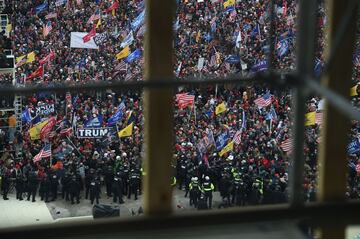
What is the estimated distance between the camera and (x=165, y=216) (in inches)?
103

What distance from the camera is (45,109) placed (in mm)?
21469

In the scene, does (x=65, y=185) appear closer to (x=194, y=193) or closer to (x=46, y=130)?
(x=46, y=130)

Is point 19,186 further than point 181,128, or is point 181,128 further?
point 181,128

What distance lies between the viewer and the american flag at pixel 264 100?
71.4 ft

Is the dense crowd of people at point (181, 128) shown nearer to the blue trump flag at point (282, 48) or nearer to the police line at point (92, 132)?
the blue trump flag at point (282, 48)

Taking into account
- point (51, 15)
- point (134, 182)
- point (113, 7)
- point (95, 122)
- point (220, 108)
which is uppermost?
point (113, 7)

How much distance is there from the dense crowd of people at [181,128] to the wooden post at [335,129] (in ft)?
32.2

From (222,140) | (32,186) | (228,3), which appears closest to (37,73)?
(32,186)

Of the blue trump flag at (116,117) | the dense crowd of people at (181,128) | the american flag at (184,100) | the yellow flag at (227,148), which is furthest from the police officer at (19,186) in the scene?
the yellow flag at (227,148)

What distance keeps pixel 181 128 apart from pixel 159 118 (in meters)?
19.1

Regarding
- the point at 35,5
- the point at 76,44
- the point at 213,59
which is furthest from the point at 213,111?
the point at 35,5

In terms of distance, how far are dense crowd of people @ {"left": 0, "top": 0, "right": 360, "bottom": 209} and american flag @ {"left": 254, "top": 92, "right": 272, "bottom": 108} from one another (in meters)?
0.04

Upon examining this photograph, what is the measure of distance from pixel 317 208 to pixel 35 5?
109 ft

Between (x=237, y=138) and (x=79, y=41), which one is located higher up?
(x=79, y=41)
